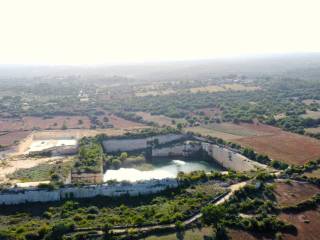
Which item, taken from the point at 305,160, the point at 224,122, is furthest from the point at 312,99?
the point at 305,160

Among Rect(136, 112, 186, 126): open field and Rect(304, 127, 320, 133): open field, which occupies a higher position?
Rect(304, 127, 320, 133): open field

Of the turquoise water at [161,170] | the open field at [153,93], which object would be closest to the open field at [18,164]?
the turquoise water at [161,170]

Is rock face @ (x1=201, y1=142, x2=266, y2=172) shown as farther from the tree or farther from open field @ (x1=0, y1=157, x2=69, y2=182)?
open field @ (x1=0, y1=157, x2=69, y2=182)

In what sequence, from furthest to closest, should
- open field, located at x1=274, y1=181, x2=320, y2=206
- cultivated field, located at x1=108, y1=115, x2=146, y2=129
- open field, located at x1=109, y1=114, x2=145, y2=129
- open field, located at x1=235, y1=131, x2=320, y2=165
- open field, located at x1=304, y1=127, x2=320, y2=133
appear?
open field, located at x1=109, y1=114, x2=145, y2=129 → cultivated field, located at x1=108, y1=115, x2=146, y2=129 → open field, located at x1=304, y1=127, x2=320, y2=133 → open field, located at x1=235, y1=131, x2=320, y2=165 → open field, located at x1=274, y1=181, x2=320, y2=206

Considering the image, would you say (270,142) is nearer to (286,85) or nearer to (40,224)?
(40,224)

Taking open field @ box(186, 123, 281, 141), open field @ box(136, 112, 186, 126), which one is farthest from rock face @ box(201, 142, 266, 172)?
open field @ box(136, 112, 186, 126)

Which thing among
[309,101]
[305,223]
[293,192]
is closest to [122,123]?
[309,101]

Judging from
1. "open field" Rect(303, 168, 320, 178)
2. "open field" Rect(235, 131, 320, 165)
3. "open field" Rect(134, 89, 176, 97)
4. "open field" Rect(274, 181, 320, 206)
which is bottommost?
"open field" Rect(134, 89, 176, 97)

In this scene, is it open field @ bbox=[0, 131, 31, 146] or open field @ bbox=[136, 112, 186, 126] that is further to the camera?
open field @ bbox=[136, 112, 186, 126]
